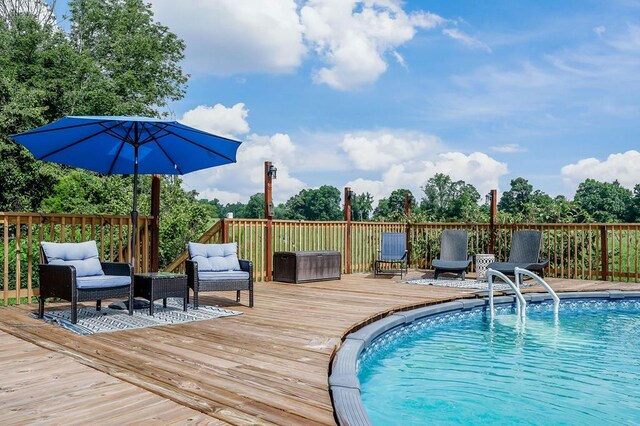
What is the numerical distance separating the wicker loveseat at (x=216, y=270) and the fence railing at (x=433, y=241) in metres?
2.18

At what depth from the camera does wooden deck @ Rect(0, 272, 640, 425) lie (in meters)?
2.48

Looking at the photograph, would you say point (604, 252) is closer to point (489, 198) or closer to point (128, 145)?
point (489, 198)

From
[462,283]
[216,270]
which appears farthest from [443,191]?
[216,270]

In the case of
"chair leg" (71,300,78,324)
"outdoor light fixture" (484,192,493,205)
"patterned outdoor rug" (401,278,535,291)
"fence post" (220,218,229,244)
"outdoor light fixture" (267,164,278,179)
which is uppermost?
"outdoor light fixture" (267,164,278,179)

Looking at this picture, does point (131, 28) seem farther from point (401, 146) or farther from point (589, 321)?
point (589, 321)

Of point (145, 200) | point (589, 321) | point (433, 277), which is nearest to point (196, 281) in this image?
point (589, 321)

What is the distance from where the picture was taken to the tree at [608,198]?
150 feet

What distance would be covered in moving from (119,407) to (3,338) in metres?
2.18

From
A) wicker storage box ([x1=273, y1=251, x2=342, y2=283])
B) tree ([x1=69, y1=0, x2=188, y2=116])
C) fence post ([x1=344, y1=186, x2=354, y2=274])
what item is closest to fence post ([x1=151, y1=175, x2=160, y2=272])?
wicker storage box ([x1=273, y1=251, x2=342, y2=283])

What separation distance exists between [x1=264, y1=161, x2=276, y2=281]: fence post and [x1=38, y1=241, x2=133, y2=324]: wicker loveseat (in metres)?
3.65

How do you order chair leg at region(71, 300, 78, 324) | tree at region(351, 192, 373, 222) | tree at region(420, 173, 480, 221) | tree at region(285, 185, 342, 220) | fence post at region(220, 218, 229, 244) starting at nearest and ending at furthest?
1. chair leg at region(71, 300, 78, 324)
2. fence post at region(220, 218, 229, 244)
3. tree at region(351, 192, 373, 222)
4. tree at region(420, 173, 480, 221)
5. tree at region(285, 185, 342, 220)

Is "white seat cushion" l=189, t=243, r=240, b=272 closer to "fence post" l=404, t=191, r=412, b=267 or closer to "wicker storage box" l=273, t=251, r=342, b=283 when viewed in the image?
"wicker storage box" l=273, t=251, r=342, b=283

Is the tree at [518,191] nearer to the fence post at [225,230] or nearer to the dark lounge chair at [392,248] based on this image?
the dark lounge chair at [392,248]

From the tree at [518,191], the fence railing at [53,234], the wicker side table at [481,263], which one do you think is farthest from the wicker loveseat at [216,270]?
the tree at [518,191]
